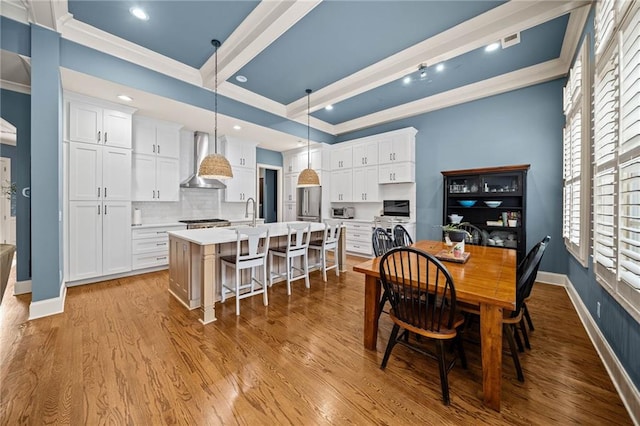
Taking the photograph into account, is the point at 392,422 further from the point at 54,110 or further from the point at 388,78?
the point at 54,110

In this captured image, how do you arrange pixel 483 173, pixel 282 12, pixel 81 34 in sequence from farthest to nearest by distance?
pixel 483 173 → pixel 81 34 → pixel 282 12

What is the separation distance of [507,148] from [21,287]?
7.47 meters

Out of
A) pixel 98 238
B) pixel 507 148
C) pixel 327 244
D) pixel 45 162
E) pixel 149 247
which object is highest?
pixel 507 148

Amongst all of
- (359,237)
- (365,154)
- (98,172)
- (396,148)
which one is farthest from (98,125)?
(396,148)

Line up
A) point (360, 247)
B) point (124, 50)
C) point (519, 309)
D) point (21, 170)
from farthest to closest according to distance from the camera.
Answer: point (360, 247), point (21, 170), point (124, 50), point (519, 309)

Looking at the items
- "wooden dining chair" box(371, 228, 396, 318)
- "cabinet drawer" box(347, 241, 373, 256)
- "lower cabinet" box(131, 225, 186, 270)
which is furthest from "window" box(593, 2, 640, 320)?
"lower cabinet" box(131, 225, 186, 270)

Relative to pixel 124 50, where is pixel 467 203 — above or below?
below

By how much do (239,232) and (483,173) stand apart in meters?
4.06

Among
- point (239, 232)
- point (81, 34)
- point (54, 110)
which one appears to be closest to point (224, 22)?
point (81, 34)

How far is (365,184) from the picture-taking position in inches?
231

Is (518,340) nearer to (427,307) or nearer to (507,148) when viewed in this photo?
(427,307)

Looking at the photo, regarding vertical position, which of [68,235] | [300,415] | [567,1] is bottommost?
[300,415]

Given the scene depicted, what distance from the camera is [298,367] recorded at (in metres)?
1.94

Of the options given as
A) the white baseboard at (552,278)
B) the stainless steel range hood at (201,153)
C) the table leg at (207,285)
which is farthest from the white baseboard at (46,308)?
the white baseboard at (552,278)
